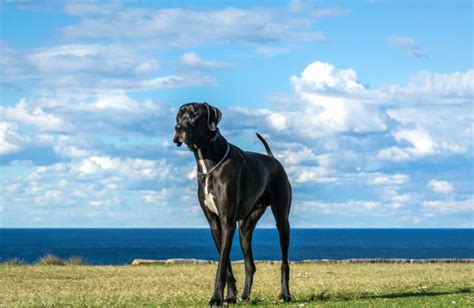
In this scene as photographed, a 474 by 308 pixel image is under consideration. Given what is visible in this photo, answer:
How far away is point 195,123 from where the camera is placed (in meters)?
14.5

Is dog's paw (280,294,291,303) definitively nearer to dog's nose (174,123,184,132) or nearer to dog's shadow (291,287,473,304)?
dog's shadow (291,287,473,304)

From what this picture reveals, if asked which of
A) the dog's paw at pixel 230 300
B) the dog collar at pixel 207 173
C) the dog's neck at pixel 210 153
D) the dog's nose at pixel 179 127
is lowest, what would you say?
the dog's paw at pixel 230 300

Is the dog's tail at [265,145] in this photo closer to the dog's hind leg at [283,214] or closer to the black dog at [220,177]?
the dog's hind leg at [283,214]

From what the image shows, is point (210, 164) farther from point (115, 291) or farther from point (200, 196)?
point (115, 291)

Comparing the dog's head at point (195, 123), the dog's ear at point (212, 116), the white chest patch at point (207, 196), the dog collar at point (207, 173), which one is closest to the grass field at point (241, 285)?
the white chest patch at point (207, 196)

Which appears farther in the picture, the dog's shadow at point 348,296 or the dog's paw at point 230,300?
the dog's shadow at point 348,296

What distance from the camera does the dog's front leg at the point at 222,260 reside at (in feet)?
48.4

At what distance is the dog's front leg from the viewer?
14742mm

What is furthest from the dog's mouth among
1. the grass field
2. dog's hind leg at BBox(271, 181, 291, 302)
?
the grass field

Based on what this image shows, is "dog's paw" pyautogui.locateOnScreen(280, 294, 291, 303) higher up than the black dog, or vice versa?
the black dog

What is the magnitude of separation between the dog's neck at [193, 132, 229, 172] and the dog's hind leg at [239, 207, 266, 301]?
1.86 metres

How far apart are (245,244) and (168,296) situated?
8.46 feet

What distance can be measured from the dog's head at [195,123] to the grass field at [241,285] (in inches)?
131

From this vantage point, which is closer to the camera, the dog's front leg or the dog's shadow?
the dog's front leg
